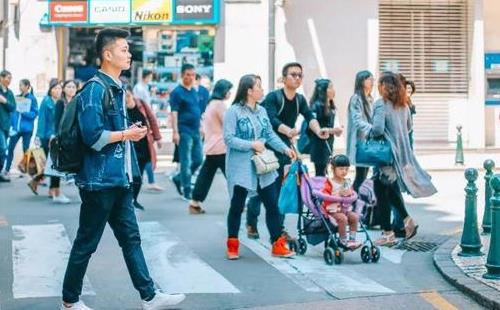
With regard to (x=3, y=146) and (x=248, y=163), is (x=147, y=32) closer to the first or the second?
(x=3, y=146)

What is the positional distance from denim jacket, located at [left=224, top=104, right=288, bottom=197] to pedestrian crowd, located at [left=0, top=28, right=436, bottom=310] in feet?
0.04

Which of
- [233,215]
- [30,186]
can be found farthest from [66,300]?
[30,186]

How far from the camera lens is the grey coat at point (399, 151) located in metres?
10.1

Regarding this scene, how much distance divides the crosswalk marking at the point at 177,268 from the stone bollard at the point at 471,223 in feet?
8.28

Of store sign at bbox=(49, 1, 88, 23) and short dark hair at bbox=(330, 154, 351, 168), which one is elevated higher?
store sign at bbox=(49, 1, 88, 23)

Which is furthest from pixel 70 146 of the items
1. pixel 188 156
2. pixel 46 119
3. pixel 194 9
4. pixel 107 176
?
pixel 194 9

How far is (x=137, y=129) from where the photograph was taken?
672cm

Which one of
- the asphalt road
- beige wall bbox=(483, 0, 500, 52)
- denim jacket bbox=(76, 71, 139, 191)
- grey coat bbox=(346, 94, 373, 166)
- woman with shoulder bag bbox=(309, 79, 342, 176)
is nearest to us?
denim jacket bbox=(76, 71, 139, 191)

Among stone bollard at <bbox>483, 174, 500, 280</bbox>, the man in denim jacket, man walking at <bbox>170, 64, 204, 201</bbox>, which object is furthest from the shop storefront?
the man in denim jacket

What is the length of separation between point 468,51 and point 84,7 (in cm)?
941

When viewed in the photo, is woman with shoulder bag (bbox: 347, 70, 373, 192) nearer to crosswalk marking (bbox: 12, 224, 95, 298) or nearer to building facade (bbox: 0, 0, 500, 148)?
crosswalk marking (bbox: 12, 224, 95, 298)

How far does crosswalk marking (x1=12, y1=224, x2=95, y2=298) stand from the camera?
7805 millimetres

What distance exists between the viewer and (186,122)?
13.9 m

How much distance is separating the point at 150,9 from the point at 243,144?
43.2 ft
